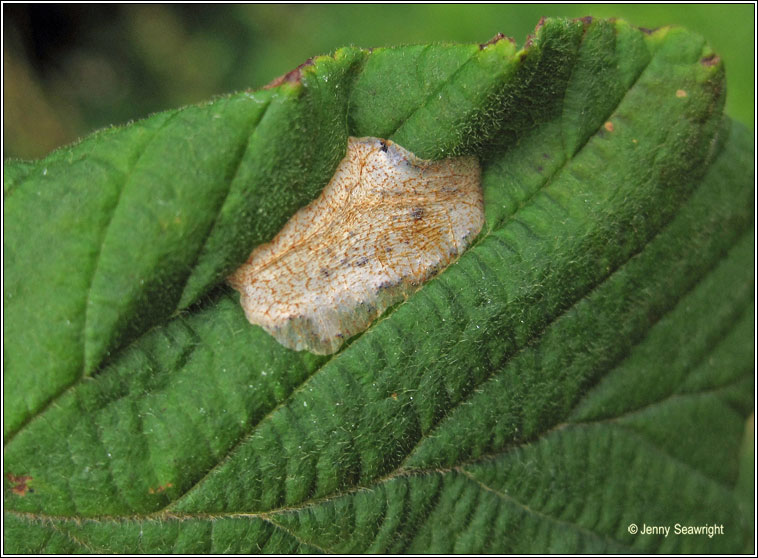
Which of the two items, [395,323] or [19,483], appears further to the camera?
[395,323]

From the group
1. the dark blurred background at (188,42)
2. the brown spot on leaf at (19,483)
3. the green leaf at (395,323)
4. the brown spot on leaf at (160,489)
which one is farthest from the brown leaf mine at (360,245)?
the dark blurred background at (188,42)

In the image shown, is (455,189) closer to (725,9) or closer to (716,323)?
(716,323)

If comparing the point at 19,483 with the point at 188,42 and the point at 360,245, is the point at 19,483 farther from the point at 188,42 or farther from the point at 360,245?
the point at 188,42

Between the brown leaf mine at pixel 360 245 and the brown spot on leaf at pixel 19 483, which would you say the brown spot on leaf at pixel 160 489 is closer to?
the brown spot on leaf at pixel 19 483

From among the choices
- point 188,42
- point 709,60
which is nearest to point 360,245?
point 709,60

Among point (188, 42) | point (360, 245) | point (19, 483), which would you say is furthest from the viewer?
point (188, 42)

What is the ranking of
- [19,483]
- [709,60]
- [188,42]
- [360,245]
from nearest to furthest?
[19,483]
[360,245]
[709,60]
[188,42]

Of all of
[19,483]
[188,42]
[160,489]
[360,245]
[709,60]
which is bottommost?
[160,489]
